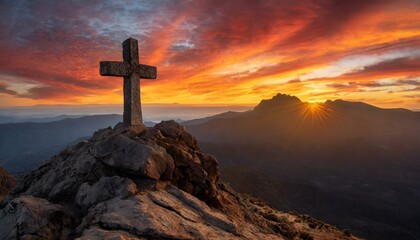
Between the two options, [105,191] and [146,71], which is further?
[146,71]

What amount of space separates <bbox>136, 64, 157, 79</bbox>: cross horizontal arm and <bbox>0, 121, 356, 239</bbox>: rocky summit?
3010 mm

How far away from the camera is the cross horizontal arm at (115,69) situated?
15.0 meters

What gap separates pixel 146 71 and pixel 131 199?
30.6ft

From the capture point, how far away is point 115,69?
1535cm

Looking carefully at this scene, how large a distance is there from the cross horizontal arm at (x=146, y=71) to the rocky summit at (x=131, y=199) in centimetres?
301

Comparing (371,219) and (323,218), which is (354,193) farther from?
(323,218)

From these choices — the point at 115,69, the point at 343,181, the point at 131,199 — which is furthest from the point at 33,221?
the point at 343,181

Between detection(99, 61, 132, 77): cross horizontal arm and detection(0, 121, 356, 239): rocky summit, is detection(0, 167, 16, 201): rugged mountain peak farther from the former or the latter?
detection(99, 61, 132, 77): cross horizontal arm

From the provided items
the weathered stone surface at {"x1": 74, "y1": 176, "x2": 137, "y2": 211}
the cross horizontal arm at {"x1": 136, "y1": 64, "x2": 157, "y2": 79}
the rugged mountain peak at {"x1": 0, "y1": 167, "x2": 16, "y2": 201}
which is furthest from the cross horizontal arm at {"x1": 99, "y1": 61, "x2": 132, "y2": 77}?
the rugged mountain peak at {"x1": 0, "y1": 167, "x2": 16, "y2": 201}

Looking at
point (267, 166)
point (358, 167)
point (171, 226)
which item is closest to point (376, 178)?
point (358, 167)

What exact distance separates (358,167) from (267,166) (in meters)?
51.6

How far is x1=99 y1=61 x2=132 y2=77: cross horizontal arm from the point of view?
1499 cm

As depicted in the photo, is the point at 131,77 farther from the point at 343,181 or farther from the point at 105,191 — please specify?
the point at 343,181

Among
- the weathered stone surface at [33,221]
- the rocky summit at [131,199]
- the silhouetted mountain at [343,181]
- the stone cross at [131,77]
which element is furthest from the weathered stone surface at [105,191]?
the silhouetted mountain at [343,181]
